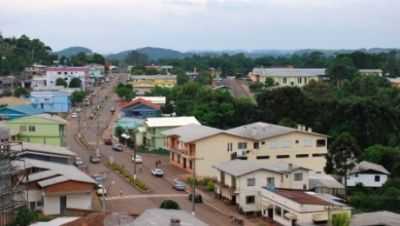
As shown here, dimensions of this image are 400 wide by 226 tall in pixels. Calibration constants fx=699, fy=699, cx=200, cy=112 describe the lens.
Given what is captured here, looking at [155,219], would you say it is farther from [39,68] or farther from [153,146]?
[39,68]

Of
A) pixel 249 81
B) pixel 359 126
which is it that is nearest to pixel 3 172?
pixel 359 126

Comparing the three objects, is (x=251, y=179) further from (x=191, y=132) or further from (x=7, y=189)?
(x=7, y=189)

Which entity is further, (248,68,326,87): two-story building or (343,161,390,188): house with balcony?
(248,68,326,87): two-story building

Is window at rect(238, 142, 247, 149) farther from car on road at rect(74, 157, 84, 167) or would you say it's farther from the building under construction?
the building under construction

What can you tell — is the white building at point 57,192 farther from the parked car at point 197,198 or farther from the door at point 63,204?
the parked car at point 197,198

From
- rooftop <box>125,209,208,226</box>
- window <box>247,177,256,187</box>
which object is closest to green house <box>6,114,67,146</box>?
window <box>247,177,256,187</box>

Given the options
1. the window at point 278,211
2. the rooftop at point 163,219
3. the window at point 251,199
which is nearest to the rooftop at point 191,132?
Answer: the window at point 251,199
